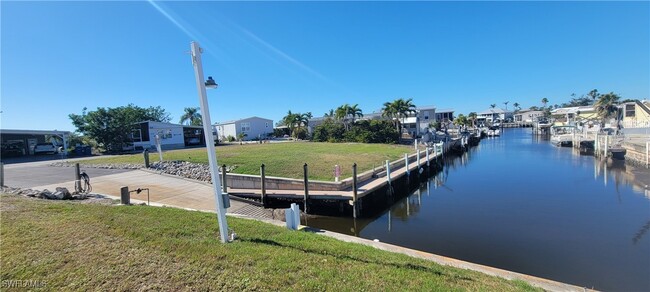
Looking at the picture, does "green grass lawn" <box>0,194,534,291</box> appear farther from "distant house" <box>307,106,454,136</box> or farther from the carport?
"distant house" <box>307,106,454,136</box>

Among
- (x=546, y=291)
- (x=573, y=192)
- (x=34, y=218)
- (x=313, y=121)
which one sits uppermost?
Result: (x=313, y=121)

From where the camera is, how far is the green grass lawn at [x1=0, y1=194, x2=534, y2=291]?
3754 millimetres

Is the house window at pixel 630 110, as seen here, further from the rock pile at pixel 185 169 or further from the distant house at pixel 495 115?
the distant house at pixel 495 115

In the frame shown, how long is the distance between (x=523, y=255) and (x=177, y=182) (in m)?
15.6

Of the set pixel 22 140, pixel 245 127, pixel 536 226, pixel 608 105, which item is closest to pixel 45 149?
pixel 22 140

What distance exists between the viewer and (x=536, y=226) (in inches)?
454

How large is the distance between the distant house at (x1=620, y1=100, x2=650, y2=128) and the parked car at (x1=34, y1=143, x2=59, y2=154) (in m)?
75.9

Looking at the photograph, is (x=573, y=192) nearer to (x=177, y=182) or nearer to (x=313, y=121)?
(x=177, y=182)

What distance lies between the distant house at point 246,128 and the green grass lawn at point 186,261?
1929 inches

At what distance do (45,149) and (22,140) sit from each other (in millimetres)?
2494

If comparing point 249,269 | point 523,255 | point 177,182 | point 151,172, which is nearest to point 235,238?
point 249,269

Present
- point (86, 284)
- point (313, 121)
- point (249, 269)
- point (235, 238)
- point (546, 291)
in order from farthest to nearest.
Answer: point (313, 121) < point (235, 238) < point (546, 291) < point (249, 269) < point (86, 284)

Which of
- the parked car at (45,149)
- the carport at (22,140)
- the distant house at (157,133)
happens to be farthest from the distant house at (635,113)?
the parked car at (45,149)

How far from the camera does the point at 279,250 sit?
4992mm
